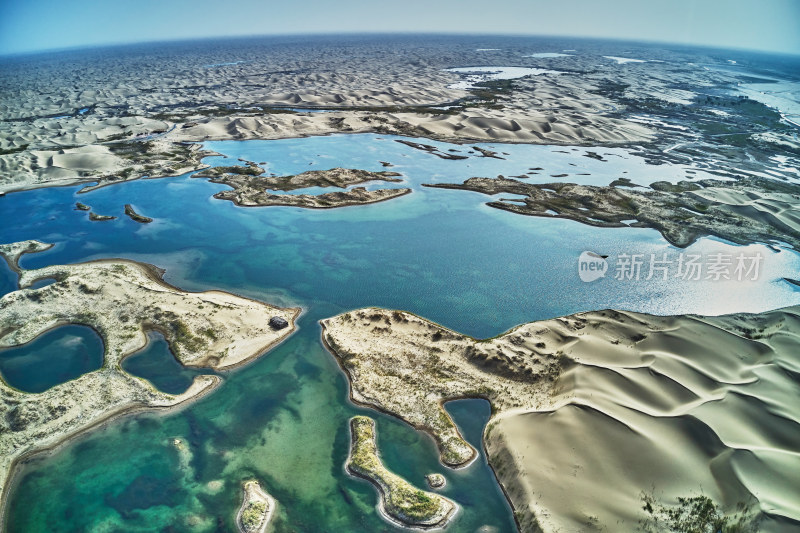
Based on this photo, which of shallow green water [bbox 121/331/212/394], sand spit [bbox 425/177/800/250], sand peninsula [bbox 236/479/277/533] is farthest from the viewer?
sand spit [bbox 425/177/800/250]

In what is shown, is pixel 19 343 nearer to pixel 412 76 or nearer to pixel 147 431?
pixel 147 431

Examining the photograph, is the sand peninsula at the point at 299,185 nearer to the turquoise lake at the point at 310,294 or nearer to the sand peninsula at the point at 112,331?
the turquoise lake at the point at 310,294

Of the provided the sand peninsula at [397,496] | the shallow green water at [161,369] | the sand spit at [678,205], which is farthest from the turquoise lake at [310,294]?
the sand spit at [678,205]

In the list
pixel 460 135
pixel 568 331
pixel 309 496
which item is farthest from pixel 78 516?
pixel 460 135

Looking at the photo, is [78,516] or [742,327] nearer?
[78,516]

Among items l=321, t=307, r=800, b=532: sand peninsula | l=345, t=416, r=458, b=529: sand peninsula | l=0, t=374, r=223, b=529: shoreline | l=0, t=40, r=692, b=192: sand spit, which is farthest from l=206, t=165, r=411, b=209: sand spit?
l=345, t=416, r=458, b=529: sand peninsula

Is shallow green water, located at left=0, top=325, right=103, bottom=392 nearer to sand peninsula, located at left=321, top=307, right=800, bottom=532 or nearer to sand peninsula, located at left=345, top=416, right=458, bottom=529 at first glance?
sand peninsula, located at left=321, top=307, right=800, bottom=532
